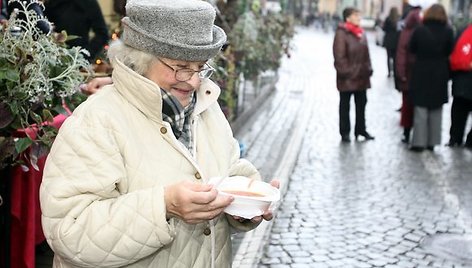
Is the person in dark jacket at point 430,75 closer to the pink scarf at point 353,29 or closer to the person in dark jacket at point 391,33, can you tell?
the pink scarf at point 353,29

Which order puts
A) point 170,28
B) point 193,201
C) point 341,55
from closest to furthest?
1. point 193,201
2. point 170,28
3. point 341,55

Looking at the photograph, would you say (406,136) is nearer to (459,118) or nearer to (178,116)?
(459,118)

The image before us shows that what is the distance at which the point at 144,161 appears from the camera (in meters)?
2.33

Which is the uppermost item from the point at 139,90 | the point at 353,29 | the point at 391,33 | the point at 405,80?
the point at 139,90

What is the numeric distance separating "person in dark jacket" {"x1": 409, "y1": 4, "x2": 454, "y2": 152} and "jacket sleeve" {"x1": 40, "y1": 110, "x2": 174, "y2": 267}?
26.0 ft

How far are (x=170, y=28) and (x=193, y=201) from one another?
55 centimetres

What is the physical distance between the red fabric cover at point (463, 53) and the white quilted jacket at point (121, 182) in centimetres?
780

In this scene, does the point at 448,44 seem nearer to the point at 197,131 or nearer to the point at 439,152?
the point at 439,152

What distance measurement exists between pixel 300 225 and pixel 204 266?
13.1 ft

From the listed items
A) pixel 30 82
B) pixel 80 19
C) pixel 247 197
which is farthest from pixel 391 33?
pixel 247 197

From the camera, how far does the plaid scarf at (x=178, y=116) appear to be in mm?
2396

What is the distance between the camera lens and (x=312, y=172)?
27.9 ft

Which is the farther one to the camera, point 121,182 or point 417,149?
point 417,149

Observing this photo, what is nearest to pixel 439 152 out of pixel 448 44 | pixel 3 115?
pixel 448 44
